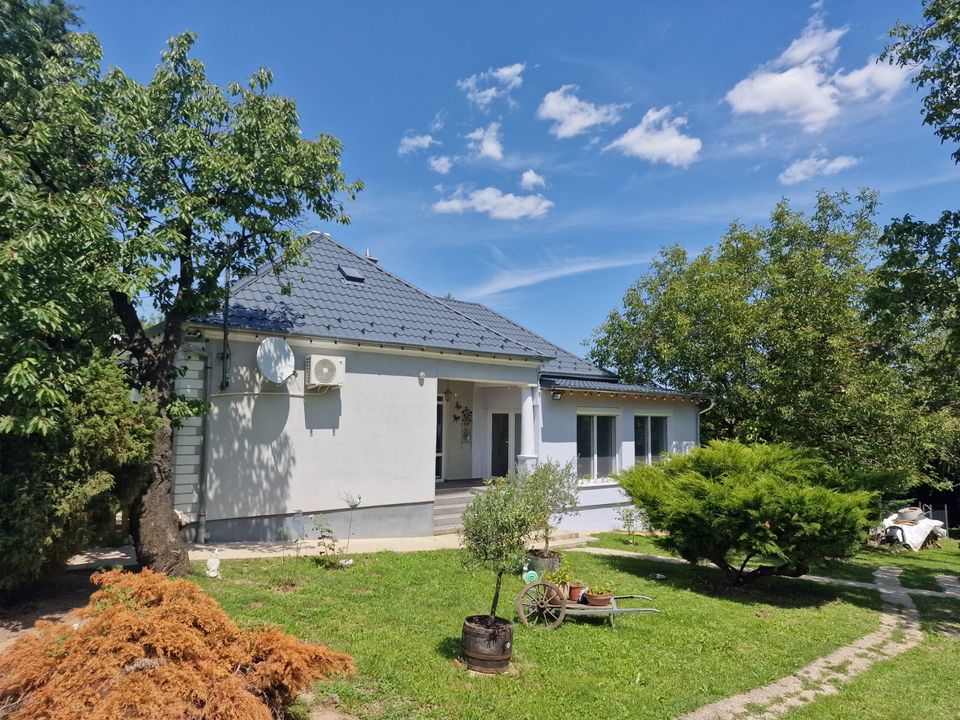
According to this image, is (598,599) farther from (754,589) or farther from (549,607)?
(754,589)

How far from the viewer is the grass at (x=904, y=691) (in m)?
5.35

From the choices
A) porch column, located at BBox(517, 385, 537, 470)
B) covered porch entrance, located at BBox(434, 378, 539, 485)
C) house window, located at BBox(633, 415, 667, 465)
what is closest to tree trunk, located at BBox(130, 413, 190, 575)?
porch column, located at BBox(517, 385, 537, 470)

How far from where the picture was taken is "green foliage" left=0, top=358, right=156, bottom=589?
19.7 ft

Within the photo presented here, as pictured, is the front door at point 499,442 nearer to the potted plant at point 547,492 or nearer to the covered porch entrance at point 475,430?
the covered porch entrance at point 475,430

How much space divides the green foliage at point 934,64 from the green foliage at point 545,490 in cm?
890

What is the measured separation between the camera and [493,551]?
20.4 feet

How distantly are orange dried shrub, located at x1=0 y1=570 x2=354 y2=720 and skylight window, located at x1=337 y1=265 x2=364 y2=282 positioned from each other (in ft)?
34.5

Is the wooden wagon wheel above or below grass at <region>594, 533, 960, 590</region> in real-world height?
above

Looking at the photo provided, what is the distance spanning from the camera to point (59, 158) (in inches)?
299

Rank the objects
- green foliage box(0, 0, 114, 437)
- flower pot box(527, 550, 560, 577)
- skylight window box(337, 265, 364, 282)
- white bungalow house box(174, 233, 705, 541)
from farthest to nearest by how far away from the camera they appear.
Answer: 1. skylight window box(337, 265, 364, 282)
2. white bungalow house box(174, 233, 705, 541)
3. flower pot box(527, 550, 560, 577)
4. green foliage box(0, 0, 114, 437)

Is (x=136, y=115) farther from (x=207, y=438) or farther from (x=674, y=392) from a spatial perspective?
(x=674, y=392)

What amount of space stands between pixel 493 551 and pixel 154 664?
3533 millimetres

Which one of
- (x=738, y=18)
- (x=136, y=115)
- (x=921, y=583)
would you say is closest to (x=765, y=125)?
(x=738, y=18)

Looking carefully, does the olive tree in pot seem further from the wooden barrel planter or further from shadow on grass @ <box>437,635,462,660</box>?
shadow on grass @ <box>437,635,462,660</box>
